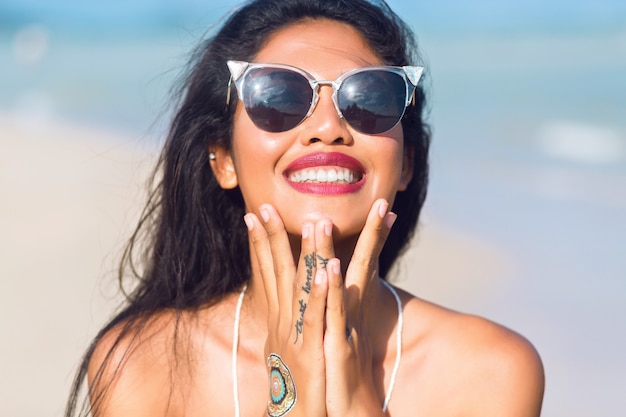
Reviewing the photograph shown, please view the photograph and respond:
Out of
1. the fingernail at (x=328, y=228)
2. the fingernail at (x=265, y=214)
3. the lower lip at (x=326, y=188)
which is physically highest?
the lower lip at (x=326, y=188)

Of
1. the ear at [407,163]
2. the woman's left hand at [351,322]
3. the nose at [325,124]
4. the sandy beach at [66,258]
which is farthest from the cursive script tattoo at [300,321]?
the sandy beach at [66,258]

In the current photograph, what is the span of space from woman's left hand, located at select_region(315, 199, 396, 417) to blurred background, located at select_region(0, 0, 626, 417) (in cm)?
155

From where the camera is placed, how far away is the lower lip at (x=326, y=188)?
342 cm

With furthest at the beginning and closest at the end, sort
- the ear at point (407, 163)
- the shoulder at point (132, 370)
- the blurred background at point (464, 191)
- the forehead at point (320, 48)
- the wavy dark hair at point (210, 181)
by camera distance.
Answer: the blurred background at point (464, 191), the ear at point (407, 163), the wavy dark hair at point (210, 181), the shoulder at point (132, 370), the forehead at point (320, 48)

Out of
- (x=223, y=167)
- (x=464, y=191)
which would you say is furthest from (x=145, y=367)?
(x=464, y=191)

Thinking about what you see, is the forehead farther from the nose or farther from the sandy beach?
the sandy beach

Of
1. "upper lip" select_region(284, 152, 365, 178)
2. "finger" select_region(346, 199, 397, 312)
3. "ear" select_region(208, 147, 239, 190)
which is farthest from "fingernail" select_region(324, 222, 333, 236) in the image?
"ear" select_region(208, 147, 239, 190)

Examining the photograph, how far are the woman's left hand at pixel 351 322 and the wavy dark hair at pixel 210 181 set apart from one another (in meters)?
0.81

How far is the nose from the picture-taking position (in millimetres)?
3441

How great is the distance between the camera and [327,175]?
341 cm

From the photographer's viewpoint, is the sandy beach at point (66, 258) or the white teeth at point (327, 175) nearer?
the white teeth at point (327, 175)

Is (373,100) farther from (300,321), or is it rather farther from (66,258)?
(66,258)

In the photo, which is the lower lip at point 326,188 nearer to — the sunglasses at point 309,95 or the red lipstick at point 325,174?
the red lipstick at point 325,174

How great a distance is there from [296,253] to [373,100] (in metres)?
0.72
